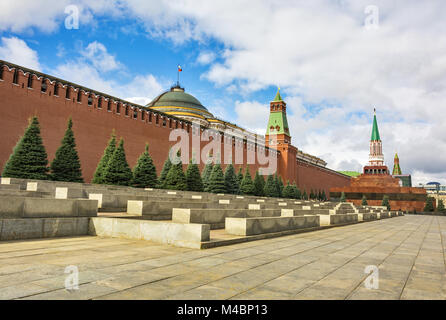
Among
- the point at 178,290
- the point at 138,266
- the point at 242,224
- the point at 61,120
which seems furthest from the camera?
the point at 61,120

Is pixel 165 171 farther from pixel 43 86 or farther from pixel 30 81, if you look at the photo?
pixel 30 81

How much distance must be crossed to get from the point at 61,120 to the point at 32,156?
4.65 m

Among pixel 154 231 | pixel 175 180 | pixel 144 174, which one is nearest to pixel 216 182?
pixel 175 180

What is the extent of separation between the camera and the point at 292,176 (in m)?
48.2

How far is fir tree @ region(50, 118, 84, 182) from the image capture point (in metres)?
15.9

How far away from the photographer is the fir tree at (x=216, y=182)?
2620cm

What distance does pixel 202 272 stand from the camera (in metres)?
3.20

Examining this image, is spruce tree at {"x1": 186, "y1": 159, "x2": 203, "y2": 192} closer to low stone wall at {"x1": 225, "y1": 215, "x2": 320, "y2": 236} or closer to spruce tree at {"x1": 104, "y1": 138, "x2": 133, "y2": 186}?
spruce tree at {"x1": 104, "y1": 138, "x2": 133, "y2": 186}

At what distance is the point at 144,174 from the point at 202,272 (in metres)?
17.5

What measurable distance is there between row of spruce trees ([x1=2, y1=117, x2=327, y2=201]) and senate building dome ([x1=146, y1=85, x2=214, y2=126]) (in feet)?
49.7

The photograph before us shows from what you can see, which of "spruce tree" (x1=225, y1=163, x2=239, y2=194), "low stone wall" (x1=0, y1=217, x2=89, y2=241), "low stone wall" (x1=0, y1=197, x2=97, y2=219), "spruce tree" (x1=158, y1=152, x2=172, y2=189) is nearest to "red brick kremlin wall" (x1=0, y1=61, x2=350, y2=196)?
"spruce tree" (x1=158, y1=152, x2=172, y2=189)

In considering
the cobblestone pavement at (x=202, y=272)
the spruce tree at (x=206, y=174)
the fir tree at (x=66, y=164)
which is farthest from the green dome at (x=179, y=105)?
the cobblestone pavement at (x=202, y=272)
